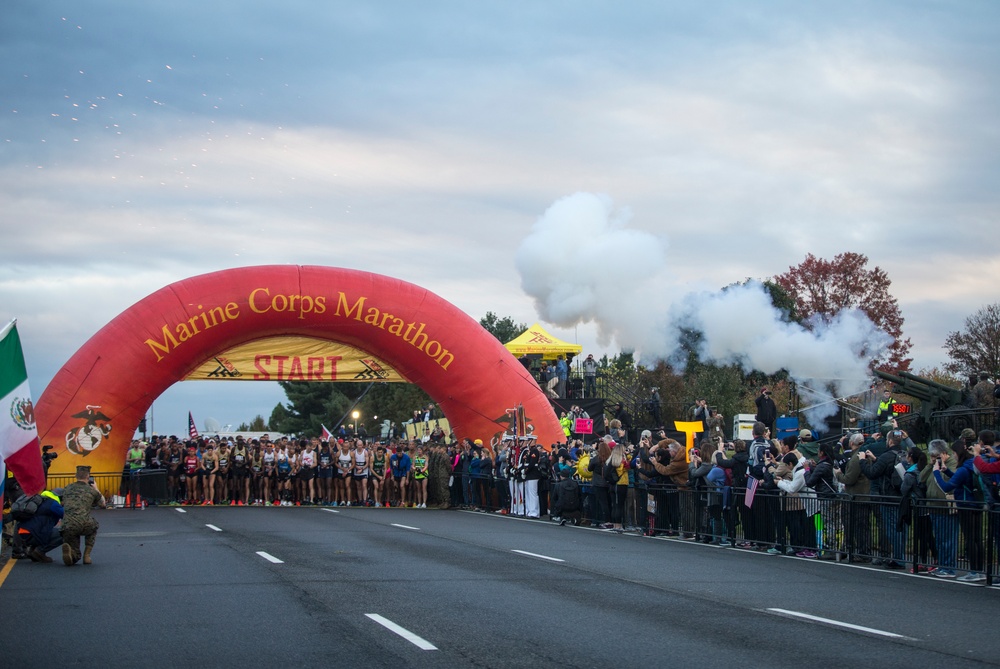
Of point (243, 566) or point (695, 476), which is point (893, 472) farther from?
point (243, 566)

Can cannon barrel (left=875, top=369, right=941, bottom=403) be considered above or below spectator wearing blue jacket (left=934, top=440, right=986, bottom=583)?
above

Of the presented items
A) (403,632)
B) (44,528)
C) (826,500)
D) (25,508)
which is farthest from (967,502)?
(25,508)

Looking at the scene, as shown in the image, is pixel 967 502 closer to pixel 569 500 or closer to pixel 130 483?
pixel 569 500

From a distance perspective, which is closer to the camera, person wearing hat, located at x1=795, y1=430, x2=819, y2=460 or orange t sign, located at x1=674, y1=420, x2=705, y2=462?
person wearing hat, located at x1=795, y1=430, x2=819, y2=460

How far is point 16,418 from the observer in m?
10.4

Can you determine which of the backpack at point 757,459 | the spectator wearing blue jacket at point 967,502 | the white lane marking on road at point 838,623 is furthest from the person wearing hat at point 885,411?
the white lane marking on road at point 838,623

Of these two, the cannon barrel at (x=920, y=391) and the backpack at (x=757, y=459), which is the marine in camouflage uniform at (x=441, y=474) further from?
the backpack at (x=757, y=459)

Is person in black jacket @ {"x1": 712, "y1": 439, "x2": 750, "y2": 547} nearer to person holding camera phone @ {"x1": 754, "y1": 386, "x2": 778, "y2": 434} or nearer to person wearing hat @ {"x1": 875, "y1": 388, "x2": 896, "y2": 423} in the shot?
person holding camera phone @ {"x1": 754, "y1": 386, "x2": 778, "y2": 434}

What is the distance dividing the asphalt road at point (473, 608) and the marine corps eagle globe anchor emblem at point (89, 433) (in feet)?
34.1

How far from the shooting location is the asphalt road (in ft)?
26.2

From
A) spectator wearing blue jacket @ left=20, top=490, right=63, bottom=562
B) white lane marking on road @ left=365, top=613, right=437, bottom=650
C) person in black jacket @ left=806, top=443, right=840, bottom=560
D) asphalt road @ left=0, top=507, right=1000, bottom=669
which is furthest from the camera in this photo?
person in black jacket @ left=806, top=443, right=840, bottom=560

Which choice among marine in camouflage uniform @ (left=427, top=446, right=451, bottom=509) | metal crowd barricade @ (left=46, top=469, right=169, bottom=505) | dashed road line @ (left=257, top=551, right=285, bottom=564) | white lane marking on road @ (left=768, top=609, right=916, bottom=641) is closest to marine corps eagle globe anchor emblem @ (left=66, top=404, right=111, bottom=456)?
metal crowd barricade @ (left=46, top=469, right=169, bottom=505)

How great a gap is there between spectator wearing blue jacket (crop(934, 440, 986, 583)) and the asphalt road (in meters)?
0.56

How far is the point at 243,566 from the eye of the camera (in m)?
13.5
